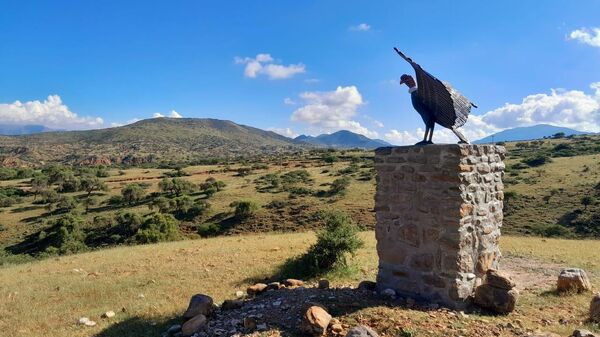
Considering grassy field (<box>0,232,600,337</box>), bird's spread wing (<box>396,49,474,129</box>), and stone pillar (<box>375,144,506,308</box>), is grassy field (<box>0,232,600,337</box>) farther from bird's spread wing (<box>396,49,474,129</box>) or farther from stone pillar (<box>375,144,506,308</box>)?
bird's spread wing (<box>396,49,474,129</box>)

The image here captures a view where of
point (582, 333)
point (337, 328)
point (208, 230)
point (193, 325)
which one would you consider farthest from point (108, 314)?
point (208, 230)

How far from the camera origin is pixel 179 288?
9.93 metres

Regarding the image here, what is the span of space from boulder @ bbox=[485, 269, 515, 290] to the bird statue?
2.20m

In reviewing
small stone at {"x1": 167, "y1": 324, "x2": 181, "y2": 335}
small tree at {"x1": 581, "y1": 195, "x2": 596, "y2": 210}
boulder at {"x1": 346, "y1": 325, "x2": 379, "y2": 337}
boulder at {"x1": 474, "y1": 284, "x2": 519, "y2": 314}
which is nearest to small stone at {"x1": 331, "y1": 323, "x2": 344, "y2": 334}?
boulder at {"x1": 346, "y1": 325, "x2": 379, "y2": 337}

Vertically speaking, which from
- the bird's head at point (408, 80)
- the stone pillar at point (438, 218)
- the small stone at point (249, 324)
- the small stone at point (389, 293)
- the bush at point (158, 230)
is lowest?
the bush at point (158, 230)

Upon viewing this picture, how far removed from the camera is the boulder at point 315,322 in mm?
5910

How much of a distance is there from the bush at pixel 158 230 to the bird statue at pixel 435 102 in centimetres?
2125

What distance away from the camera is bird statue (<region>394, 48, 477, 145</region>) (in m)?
7.05

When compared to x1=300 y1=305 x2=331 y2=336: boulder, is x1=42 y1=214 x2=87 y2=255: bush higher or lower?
lower

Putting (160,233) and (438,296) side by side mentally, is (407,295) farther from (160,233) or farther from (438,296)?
(160,233)

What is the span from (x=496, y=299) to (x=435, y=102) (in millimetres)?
3354

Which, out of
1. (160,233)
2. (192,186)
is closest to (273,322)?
(160,233)

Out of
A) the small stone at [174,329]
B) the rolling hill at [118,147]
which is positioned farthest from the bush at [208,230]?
the rolling hill at [118,147]

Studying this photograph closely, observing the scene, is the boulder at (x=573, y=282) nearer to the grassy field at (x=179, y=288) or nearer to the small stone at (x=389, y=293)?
the grassy field at (x=179, y=288)
